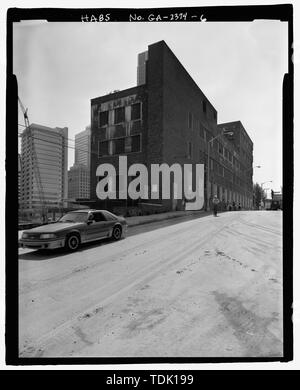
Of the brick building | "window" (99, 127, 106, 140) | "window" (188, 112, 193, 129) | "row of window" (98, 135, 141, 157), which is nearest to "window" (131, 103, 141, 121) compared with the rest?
the brick building

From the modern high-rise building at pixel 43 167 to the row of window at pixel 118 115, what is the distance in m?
0.83

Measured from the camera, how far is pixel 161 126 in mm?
3576

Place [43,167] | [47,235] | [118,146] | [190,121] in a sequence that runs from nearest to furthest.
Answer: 1. [43,167]
2. [118,146]
3. [190,121]
4. [47,235]

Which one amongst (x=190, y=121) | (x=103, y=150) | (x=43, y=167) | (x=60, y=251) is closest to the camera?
(x=43, y=167)

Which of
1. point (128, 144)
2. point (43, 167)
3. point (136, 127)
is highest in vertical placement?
point (136, 127)

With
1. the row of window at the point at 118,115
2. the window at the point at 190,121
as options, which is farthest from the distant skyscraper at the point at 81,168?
the window at the point at 190,121

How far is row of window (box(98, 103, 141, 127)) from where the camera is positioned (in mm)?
3105

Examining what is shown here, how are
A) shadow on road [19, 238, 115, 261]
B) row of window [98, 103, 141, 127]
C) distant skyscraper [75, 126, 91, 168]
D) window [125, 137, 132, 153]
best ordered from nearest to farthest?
distant skyscraper [75, 126, 91, 168], window [125, 137, 132, 153], row of window [98, 103, 141, 127], shadow on road [19, 238, 115, 261]

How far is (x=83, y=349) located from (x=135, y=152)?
8.04ft

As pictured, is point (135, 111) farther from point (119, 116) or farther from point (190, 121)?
point (190, 121)

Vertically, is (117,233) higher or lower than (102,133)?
lower

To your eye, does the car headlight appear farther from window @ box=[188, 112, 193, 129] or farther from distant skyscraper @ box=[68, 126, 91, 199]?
window @ box=[188, 112, 193, 129]

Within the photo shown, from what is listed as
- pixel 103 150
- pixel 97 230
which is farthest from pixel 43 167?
pixel 97 230

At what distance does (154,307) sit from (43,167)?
2142mm
